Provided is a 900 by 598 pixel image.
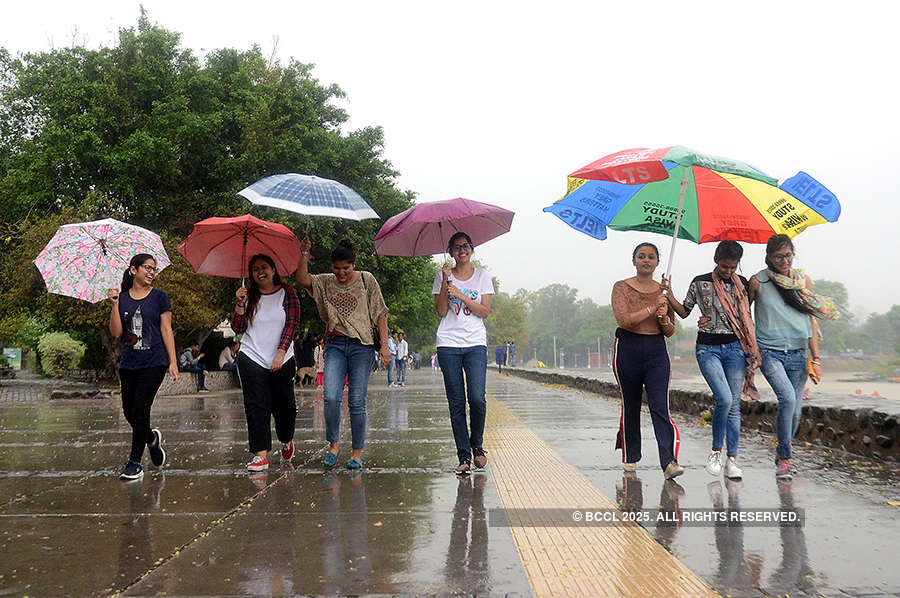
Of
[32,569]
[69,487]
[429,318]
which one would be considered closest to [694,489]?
[32,569]

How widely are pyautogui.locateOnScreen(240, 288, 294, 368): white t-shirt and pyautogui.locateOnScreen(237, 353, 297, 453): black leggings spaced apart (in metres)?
0.07

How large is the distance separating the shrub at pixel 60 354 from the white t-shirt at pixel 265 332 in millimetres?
32440

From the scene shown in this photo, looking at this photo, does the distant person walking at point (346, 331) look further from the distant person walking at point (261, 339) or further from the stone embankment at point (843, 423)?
the stone embankment at point (843, 423)

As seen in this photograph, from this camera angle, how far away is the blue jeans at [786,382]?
554 cm

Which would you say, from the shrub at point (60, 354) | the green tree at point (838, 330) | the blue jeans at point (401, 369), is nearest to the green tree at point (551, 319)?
the green tree at point (838, 330)

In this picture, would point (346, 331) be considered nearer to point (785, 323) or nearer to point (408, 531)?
point (408, 531)

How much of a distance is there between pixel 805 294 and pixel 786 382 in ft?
2.38

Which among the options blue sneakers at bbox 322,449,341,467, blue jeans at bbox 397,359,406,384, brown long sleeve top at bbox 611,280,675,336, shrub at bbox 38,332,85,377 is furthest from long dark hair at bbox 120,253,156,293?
shrub at bbox 38,332,85,377

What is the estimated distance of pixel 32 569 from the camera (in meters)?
3.22

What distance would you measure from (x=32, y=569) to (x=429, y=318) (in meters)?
41.6

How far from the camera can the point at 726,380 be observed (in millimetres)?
5582

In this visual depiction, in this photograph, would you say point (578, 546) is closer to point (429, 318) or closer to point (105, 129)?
point (105, 129)

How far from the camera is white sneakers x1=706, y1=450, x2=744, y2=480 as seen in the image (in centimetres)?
529

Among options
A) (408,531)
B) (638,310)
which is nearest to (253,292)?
(408,531)
